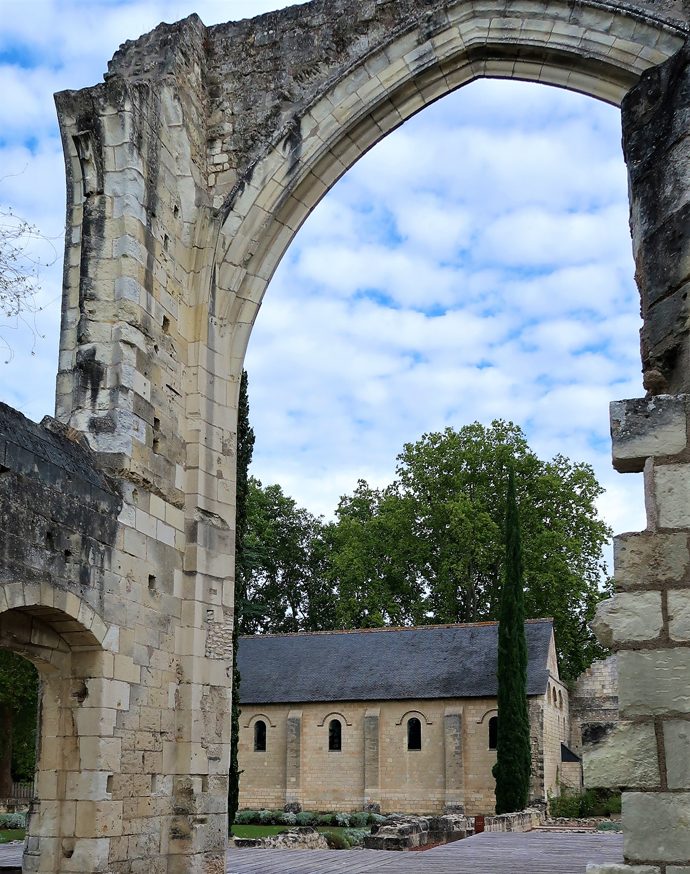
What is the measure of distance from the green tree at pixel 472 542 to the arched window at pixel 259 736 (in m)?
5.66

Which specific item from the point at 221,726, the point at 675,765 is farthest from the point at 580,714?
the point at 675,765

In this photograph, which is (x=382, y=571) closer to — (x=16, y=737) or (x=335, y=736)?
(x=335, y=736)

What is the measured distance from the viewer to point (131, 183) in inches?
317

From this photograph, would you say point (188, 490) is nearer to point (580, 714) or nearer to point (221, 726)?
point (221, 726)

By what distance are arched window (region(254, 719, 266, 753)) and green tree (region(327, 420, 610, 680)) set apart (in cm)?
566

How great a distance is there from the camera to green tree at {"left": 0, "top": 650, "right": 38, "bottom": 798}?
1919cm

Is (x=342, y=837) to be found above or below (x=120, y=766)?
below

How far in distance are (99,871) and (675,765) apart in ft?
16.5

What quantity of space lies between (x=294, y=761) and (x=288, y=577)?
12.9 meters

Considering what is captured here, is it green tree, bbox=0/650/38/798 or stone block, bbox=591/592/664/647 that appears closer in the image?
stone block, bbox=591/592/664/647

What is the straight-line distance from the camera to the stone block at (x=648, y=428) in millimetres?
2811

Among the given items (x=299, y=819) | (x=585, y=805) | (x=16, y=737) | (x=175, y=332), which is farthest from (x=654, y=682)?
(x=16, y=737)

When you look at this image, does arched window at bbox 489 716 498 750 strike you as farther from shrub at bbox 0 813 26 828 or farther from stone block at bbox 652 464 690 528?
stone block at bbox 652 464 690 528

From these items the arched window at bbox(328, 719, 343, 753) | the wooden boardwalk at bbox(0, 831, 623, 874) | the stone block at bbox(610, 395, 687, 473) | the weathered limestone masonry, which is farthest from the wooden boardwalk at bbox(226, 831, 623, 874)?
the arched window at bbox(328, 719, 343, 753)
